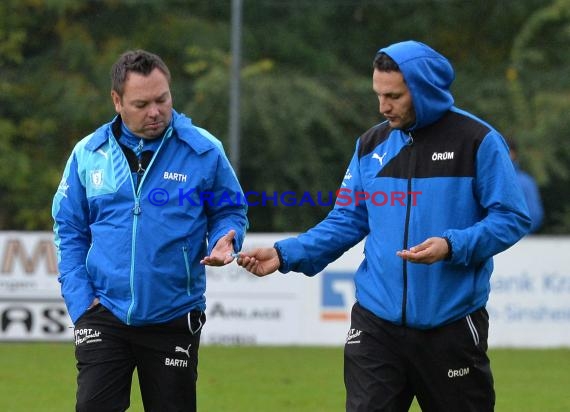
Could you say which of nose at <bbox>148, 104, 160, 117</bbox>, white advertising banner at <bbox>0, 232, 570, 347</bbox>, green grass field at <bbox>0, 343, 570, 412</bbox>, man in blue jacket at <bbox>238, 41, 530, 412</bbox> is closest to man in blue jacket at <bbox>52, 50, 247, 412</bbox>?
nose at <bbox>148, 104, 160, 117</bbox>

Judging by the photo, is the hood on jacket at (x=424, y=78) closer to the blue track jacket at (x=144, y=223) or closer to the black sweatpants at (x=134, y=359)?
the blue track jacket at (x=144, y=223)

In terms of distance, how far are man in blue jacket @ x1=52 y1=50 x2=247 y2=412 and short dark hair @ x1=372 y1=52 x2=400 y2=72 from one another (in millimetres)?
951

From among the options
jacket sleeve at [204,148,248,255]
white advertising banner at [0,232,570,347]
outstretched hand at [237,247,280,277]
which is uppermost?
jacket sleeve at [204,148,248,255]

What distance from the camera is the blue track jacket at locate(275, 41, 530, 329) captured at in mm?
4926

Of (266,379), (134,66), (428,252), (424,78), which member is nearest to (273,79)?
(266,379)

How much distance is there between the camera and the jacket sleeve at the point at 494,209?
4820 millimetres

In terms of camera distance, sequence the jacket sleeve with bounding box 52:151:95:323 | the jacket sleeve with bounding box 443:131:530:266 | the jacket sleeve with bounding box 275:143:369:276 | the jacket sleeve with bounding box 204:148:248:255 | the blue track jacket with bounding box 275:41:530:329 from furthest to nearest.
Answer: the jacket sleeve with bounding box 204:148:248:255 < the jacket sleeve with bounding box 52:151:95:323 < the jacket sleeve with bounding box 275:143:369:276 < the blue track jacket with bounding box 275:41:530:329 < the jacket sleeve with bounding box 443:131:530:266

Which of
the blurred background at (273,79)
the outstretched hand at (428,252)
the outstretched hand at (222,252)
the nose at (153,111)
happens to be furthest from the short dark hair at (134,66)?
the blurred background at (273,79)

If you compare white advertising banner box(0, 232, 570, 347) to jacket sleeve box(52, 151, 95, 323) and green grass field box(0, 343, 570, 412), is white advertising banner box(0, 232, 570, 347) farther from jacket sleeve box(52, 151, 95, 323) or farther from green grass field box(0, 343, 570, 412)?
jacket sleeve box(52, 151, 95, 323)

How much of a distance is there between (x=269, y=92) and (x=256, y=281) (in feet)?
14.1

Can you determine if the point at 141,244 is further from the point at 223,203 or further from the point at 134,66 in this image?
the point at 134,66

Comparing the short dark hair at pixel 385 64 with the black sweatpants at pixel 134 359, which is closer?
the short dark hair at pixel 385 64

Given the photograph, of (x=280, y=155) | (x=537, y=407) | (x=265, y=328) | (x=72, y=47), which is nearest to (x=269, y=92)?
(x=280, y=155)

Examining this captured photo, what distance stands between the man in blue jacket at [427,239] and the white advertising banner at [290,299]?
716 cm
